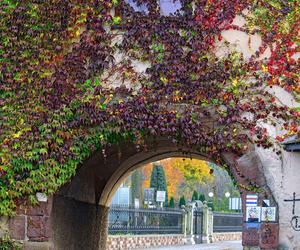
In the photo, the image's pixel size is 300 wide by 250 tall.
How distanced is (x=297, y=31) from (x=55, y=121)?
3383 millimetres

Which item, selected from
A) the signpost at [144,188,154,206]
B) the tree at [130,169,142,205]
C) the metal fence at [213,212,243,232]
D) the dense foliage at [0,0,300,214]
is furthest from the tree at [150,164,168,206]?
the dense foliage at [0,0,300,214]

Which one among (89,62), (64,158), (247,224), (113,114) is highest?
(89,62)

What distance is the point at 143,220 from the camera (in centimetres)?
2298

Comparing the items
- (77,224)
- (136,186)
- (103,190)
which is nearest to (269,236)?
(77,224)

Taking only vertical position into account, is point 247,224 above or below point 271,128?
below

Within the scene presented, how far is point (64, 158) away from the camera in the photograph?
8.76m

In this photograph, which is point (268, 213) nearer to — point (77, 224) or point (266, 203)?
point (266, 203)

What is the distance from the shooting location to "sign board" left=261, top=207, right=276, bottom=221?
8.27 m

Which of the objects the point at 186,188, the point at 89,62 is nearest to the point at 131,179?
the point at 186,188

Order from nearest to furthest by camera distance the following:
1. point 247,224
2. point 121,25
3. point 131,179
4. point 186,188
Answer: point 247,224 < point 121,25 < point 131,179 < point 186,188

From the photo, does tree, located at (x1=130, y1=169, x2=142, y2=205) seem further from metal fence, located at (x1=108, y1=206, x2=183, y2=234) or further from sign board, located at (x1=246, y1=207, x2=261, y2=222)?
sign board, located at (x1=246, y1=207, x2=261, y2=222)

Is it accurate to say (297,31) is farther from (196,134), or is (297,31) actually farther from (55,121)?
(55,121)

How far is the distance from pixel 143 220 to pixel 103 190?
1023 cm

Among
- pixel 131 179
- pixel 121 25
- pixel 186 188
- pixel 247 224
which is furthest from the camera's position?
pixel 186 188
